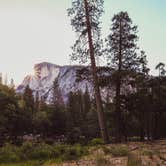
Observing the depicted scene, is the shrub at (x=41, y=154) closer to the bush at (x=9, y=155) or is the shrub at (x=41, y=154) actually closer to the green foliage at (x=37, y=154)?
the green foliage at (x=37, y=154)

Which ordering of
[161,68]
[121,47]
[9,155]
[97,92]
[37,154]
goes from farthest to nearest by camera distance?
[161,68], [121,47], [97,92], [9,155], [37,154]

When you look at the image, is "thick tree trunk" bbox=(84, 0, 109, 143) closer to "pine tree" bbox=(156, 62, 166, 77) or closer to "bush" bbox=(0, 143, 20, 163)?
"bush" bbox=(0, 143, 20, 163)

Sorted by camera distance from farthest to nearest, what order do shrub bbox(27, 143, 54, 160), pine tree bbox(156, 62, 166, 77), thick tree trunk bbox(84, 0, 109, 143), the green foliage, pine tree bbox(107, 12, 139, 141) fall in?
pine tree bbox(156, 62, 166, 77) → pine tree bbox(107, 12, 139, 141) → thick tree trunk bbox(84, 0, 109, 143) → shrub bbox(27, 143, 54, 160) → the green foliage

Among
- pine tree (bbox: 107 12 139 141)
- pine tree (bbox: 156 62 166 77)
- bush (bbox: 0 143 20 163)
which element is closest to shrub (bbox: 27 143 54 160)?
bush (bbox: 0 143 20 163)

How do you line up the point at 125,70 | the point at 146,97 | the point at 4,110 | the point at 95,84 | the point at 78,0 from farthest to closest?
the point at 146,97 → the point at 4,110 → the point at 125,70 → the point at 78,0 → the point at 95,84

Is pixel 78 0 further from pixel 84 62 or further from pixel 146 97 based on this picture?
pixel 146 97

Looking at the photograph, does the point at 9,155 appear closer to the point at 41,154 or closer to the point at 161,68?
the point at 41,154

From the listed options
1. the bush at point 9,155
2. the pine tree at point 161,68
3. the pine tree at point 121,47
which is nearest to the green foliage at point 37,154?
the bush at point 9,155

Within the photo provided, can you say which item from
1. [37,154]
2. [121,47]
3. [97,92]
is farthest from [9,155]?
[121,47]

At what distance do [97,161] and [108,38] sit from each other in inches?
767

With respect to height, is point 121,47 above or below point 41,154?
above

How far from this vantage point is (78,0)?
19.8 meters

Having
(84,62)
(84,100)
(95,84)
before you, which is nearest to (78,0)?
(84,62)

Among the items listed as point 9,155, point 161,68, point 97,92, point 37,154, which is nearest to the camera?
point 37,154
